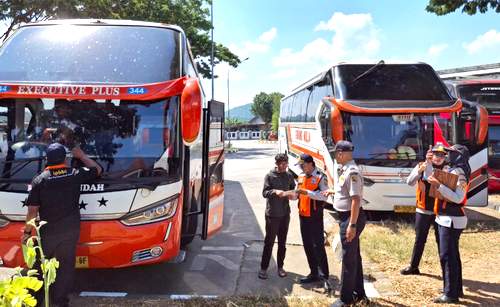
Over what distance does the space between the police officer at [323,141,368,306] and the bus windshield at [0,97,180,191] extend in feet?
6.00

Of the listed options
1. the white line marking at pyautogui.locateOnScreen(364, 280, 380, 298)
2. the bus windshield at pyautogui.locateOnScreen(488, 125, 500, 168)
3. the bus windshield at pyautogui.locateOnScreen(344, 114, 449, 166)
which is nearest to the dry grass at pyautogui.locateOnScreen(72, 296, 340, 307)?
the white line marking at pyautogui.locateOnScreen(364, 280, 380, 298)

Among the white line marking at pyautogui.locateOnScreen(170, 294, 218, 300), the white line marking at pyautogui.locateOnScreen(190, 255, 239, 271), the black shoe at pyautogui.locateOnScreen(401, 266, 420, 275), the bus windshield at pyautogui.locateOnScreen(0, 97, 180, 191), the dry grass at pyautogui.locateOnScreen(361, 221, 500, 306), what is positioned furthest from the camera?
the white line marking at pyautogui.locateOnScreen(190, 255, 239, 271)

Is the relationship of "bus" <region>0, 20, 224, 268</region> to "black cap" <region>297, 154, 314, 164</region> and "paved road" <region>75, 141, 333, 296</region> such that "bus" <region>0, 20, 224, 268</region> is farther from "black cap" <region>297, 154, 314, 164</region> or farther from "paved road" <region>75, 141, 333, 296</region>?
"black cap" <region>297, 154, 314, 164</region>

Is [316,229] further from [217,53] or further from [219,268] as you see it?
[217,53]

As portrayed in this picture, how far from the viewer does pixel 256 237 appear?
817cm

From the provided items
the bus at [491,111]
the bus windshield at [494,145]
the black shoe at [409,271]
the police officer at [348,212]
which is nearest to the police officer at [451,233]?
the black shoe at [409,271]

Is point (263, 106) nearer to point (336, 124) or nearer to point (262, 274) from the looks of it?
point (336, 124)

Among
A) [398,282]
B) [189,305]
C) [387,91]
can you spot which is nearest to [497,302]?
[398,282]

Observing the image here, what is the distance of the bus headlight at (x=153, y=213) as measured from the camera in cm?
470

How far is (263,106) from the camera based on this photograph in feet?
248

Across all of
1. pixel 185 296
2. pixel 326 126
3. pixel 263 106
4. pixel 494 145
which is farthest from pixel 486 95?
pixel 263 106

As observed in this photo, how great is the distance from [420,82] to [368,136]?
1705 mm

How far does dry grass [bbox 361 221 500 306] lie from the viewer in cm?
522

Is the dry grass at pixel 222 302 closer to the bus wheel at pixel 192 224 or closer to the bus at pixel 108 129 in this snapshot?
the bus at pixel 108 129
